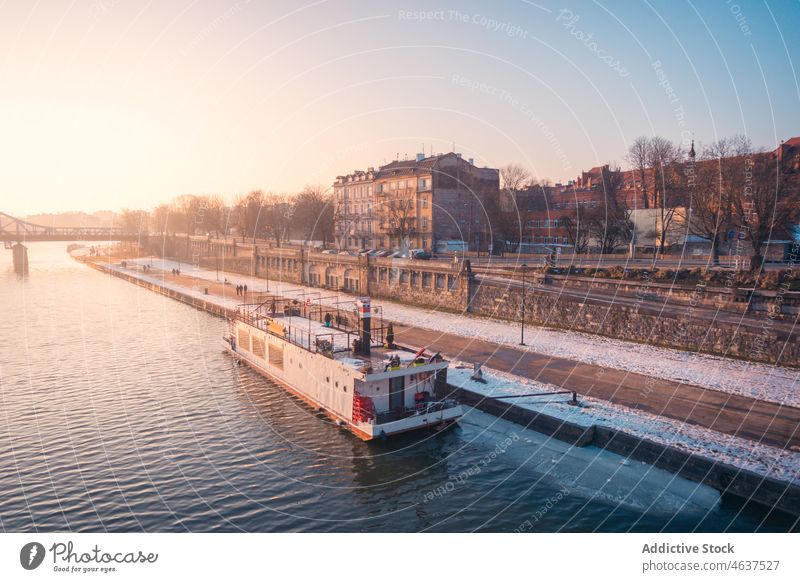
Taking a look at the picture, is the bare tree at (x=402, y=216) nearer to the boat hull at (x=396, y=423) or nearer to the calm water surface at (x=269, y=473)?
the calm water surface at (x=269, y=473)

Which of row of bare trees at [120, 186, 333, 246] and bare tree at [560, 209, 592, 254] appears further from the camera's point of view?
row of bare trees at [120, 186, 333, 246]

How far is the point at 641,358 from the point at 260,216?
298 ft

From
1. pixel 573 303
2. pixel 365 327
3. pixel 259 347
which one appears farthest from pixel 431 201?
pixel 365 327

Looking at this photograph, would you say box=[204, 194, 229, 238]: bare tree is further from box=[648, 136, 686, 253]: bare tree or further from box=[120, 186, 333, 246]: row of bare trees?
box=[648, 136, 686, 253]: bare tree

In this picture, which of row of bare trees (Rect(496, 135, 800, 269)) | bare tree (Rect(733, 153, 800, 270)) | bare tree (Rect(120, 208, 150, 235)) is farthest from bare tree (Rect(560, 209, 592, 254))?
bare tree (Rect(120, 208, 150, 235))

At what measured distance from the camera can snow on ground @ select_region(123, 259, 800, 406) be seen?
85.3 ft

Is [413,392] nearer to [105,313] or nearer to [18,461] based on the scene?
[18,461]

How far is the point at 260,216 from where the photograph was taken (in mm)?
110375

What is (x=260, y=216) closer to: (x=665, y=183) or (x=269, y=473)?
(x=665, y=183)

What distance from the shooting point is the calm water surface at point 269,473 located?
17062mm
